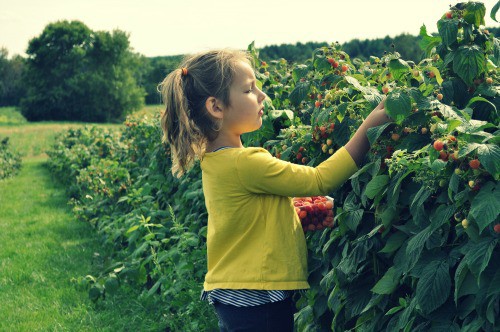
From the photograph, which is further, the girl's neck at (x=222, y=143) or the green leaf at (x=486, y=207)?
the girl's neck at (x=222, y=143)

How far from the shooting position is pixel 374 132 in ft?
7.52

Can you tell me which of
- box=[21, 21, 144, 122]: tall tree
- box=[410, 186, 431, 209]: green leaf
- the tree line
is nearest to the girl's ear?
box=[410, 186, 431, 209]: green leaf

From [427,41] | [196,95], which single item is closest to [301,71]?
[427,41]

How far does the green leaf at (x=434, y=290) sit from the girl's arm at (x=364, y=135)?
55 cm

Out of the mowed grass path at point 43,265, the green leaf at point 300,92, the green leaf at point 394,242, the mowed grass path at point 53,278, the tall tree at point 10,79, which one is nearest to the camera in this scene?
the green leaf at point 394,242

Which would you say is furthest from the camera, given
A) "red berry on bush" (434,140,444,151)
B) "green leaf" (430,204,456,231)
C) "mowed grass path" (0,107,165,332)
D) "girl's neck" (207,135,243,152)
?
"mowed grass path" (0,107,165,332)

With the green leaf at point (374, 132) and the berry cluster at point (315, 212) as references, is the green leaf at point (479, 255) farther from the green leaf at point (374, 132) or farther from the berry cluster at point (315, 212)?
the berry cluster at point (315, 212)

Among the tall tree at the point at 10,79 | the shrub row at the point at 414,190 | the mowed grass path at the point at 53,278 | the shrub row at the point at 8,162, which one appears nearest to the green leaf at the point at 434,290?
the shrub row at the point at 414,190

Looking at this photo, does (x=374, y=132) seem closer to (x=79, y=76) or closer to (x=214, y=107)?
(x=214, y=107)

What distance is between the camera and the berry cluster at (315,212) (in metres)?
2.57

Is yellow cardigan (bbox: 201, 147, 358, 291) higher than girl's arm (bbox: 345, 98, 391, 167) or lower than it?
lower

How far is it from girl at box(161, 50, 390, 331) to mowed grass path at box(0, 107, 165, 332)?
2156 millimetres

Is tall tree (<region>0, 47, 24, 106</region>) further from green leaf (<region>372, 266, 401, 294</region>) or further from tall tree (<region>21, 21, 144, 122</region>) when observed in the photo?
green leaf (<region>372, 266, 401, 294</region>)

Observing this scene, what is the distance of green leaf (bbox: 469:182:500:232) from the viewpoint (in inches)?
69.3
